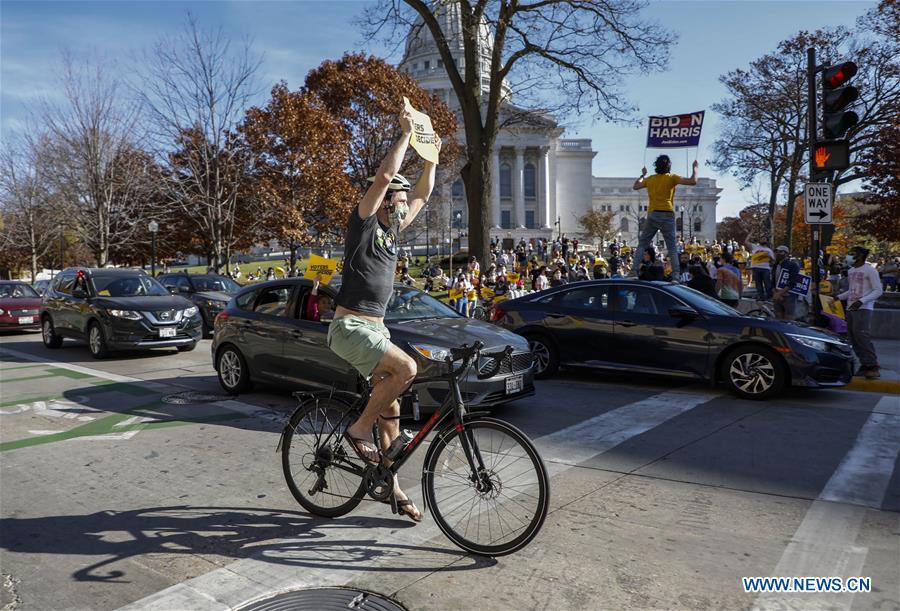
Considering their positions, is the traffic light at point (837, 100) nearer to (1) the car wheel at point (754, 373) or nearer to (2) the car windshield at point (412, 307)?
(1) the car wheel at point (754, 373)

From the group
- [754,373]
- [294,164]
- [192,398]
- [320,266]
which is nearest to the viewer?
[320,266]

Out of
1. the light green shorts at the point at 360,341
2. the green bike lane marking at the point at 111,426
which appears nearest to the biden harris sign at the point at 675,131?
the green bike lane marking at the point at 111,426

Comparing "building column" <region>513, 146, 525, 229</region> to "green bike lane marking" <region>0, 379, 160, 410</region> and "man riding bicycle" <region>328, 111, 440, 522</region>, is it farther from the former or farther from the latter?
"man riding bicycle" <region>328, 111, 440, 522</region>

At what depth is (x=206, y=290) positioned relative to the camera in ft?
60.3

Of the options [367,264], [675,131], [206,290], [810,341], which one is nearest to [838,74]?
[810,341]

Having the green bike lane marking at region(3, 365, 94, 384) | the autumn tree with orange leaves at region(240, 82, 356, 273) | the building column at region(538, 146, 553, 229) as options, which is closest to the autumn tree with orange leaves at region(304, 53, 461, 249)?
the autumn tree with orange leaves at region(240, 82, 356, 273)

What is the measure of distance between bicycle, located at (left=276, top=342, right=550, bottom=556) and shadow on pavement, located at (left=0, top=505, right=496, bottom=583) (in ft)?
0.61

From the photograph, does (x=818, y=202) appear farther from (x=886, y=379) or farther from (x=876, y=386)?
(x=876, y=386)

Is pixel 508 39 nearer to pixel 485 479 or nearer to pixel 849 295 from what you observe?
pixel 849 295

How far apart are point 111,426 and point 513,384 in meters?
4.30

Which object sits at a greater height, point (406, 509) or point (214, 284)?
point (214, 284)

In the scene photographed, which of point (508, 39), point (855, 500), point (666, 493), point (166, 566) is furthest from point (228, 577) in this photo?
point (508, 39)

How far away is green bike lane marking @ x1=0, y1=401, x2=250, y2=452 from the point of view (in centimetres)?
681

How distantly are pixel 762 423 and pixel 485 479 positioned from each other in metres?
4.49
